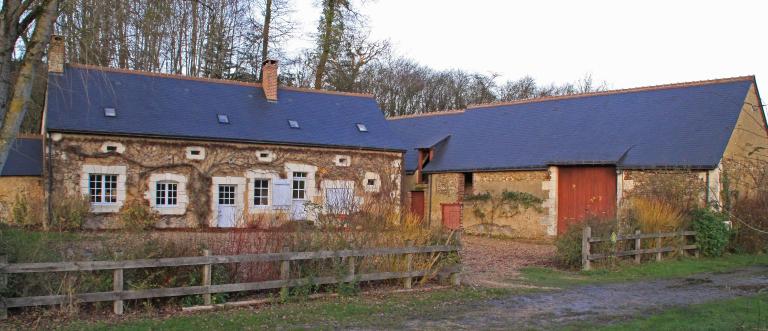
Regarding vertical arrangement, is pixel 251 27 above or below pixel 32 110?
above

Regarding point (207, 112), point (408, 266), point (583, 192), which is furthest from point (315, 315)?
point (207, 112)

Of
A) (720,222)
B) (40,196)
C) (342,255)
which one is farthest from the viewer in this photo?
(40,196)

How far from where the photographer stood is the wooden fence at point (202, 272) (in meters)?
7.09

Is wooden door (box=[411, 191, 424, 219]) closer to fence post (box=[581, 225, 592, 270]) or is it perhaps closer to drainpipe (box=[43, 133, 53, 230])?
fence post (box=[581, 225, 592, 270])

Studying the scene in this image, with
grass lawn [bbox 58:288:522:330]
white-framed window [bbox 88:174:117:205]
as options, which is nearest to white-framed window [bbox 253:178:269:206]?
white-framed window [bbox 88:174:117:205]

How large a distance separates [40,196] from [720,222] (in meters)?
17.8

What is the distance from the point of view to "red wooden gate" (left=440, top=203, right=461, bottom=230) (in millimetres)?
22531

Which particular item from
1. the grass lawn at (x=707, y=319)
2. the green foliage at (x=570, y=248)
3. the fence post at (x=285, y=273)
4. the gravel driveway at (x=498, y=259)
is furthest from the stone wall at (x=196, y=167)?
the grass lawn at (x=707, y=319)

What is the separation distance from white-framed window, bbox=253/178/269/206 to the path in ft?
40.1

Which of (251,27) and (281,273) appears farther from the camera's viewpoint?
Result: (251,27)

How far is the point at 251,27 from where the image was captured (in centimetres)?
2755

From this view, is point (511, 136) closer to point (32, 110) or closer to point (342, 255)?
point (342, 255)

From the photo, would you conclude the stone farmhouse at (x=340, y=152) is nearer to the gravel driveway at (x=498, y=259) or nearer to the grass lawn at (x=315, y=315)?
the gravel driveway at (x=498, y=259)

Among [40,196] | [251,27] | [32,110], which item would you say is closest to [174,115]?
[40,196]
